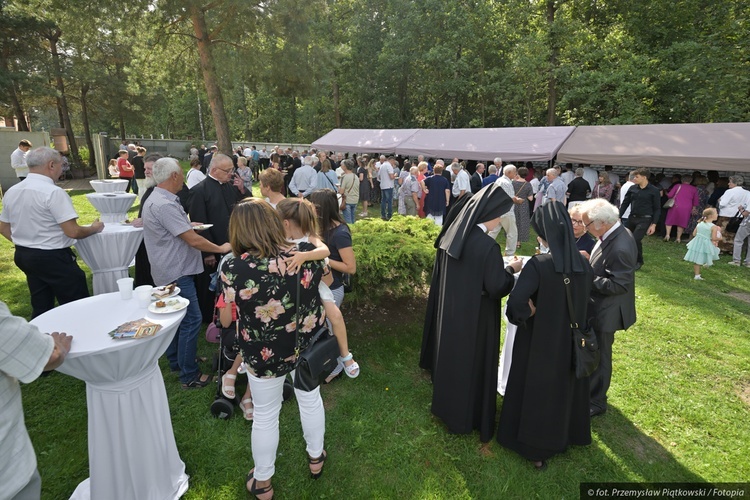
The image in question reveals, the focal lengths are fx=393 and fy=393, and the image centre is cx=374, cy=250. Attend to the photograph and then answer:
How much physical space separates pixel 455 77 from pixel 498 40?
11.1ft

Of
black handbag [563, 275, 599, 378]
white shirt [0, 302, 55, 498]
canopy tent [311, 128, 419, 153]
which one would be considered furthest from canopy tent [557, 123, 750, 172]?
white shirt [0, 302, 55, 498]

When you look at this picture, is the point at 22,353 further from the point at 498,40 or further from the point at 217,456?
the point at 498,40

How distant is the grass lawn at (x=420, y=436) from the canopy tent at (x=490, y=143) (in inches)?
331

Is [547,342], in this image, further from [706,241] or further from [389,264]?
[706,241]

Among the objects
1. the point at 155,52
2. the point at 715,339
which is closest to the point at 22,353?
the point at 715,339

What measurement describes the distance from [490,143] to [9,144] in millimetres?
17148

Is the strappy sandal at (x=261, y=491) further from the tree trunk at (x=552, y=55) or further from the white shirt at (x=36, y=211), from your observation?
the tree trunk at (x=552, y=55)

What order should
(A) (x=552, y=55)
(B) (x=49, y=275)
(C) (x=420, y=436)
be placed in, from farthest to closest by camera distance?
(A) (x=552, y=55) → (B) (x=49, y=275) → (C) (x=420, y=436)

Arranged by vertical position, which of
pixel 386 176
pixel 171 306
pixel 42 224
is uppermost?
pixel 42 224

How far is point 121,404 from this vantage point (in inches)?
90.7

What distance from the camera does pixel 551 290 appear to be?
2.63m

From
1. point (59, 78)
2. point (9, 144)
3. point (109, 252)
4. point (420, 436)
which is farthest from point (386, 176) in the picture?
point (59, 78)

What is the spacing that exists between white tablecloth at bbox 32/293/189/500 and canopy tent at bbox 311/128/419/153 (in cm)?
1500

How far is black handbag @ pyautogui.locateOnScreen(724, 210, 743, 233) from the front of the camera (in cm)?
890
